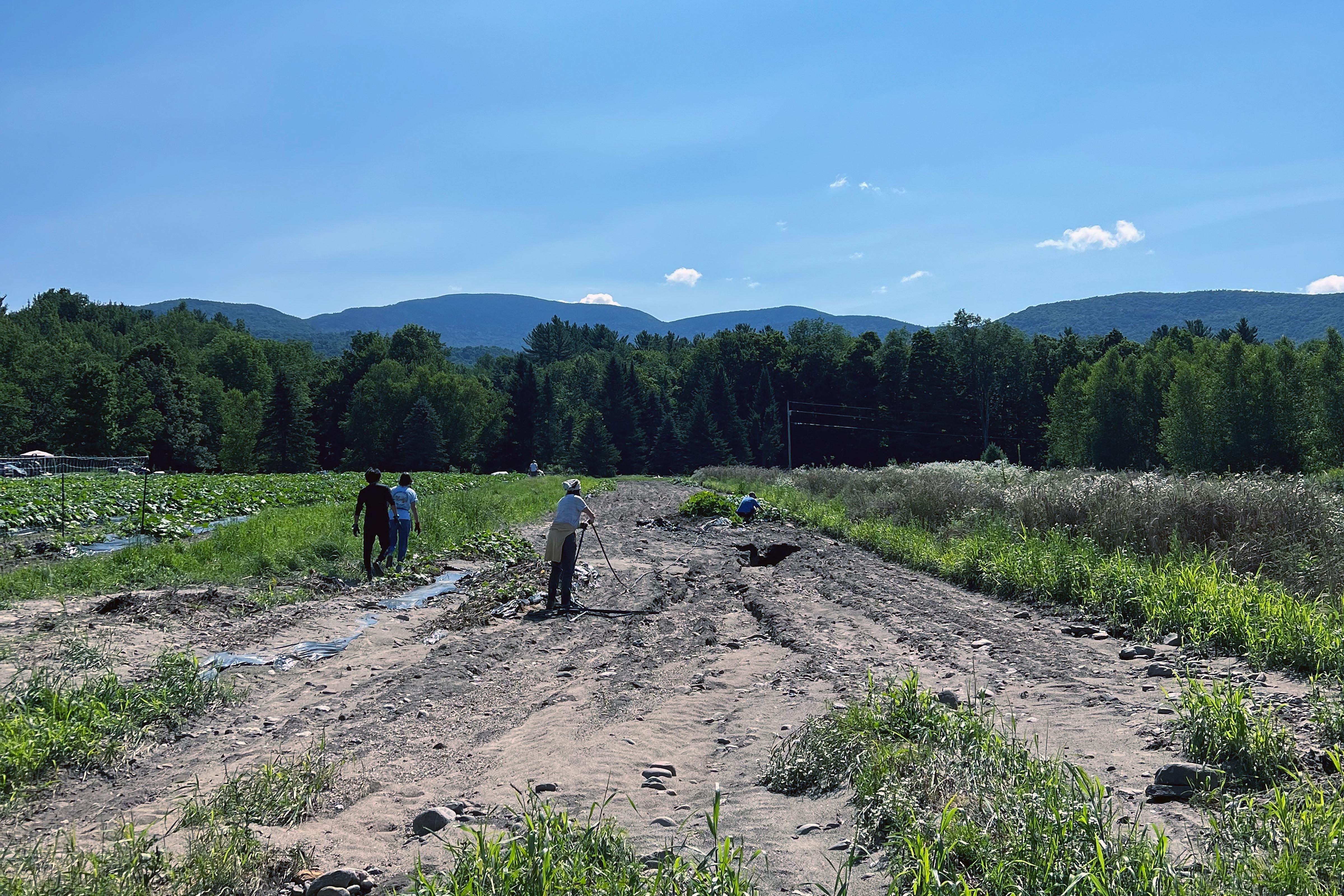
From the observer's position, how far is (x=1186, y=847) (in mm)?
3793

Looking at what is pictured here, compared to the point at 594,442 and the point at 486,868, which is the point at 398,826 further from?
the point at 594,442

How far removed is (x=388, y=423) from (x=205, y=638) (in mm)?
80914

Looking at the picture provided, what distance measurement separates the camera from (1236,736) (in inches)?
184

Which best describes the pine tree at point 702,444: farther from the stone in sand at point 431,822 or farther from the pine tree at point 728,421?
the stone in sand at point 431,822

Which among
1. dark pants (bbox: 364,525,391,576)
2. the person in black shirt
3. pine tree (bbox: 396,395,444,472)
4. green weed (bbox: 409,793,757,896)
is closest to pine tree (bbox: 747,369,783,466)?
pine tree (bbox: 396,395,444,472)

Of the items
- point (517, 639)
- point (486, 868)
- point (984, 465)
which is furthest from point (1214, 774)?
point (984, 465)

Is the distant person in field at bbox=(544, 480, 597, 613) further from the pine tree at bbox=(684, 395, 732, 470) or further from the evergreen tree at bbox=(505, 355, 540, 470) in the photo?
the evergreen tree at bbox=(505, 355, 540, 470)

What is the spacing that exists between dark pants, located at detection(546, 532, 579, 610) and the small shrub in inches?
596

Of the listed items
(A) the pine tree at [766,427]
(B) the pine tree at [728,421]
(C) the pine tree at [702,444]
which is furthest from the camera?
(A) the pine tree at [766,427]

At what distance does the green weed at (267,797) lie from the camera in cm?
443

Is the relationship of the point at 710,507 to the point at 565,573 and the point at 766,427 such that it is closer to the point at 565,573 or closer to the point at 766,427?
the point at 565,573

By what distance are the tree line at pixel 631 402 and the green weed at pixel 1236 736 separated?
5625 cm

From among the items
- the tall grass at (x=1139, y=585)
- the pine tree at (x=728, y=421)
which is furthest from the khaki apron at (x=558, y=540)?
the pine tree at (x=728, y=421)

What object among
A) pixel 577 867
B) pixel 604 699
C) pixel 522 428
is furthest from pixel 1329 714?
pixel 522 428
